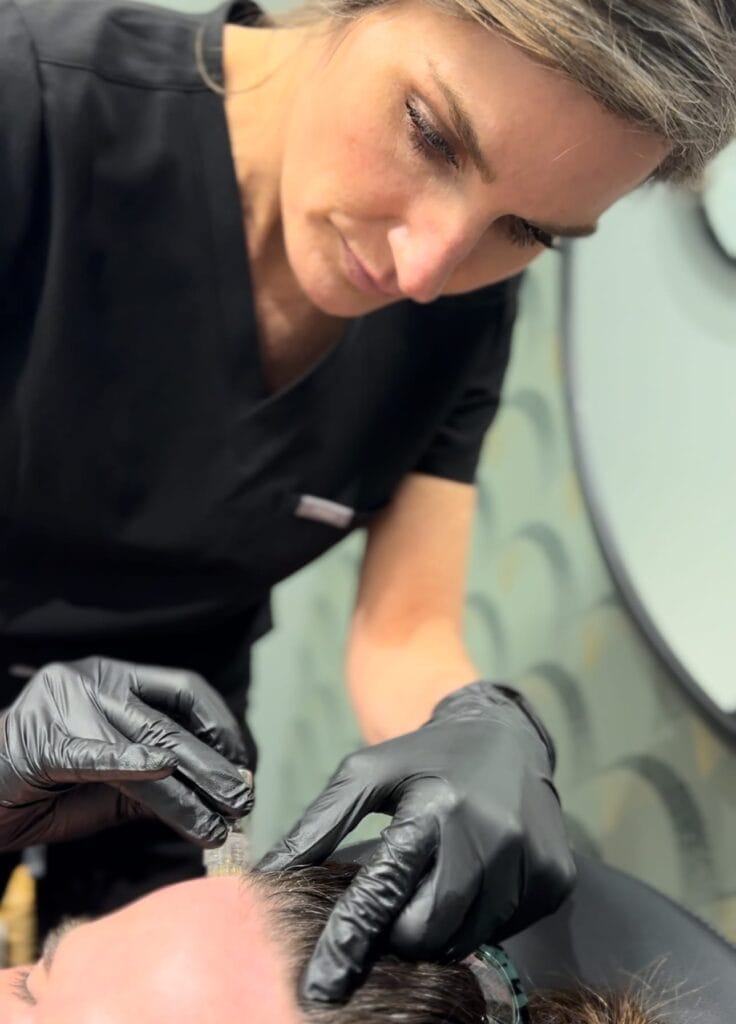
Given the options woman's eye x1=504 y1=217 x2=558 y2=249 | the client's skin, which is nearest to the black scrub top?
woman's eye x1=504 y1=217 x2=558 y2=249

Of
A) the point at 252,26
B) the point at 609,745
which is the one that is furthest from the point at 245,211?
the point at 609,745

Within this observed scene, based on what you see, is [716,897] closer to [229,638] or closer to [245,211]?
[229,638]

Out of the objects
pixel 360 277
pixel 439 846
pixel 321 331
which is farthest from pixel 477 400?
pixel 439 846

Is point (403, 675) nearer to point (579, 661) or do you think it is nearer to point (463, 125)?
point (579, 661)

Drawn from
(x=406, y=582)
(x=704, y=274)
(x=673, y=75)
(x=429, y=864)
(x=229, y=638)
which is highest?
(x=673, y=75)

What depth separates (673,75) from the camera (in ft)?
1.74

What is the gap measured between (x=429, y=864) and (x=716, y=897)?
52 cm

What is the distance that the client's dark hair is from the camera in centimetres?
55

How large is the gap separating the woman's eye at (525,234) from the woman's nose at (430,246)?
0.03 metres

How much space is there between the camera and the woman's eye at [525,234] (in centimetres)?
64

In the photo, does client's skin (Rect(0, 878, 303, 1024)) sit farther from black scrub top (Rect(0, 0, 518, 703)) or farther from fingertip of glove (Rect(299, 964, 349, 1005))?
black scrub top (Rect(0, 0, 518, 703))

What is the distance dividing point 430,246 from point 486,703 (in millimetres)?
343

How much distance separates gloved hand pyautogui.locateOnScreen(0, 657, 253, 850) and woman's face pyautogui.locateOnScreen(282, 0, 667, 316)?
1.09 feet

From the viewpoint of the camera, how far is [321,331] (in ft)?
2.85
